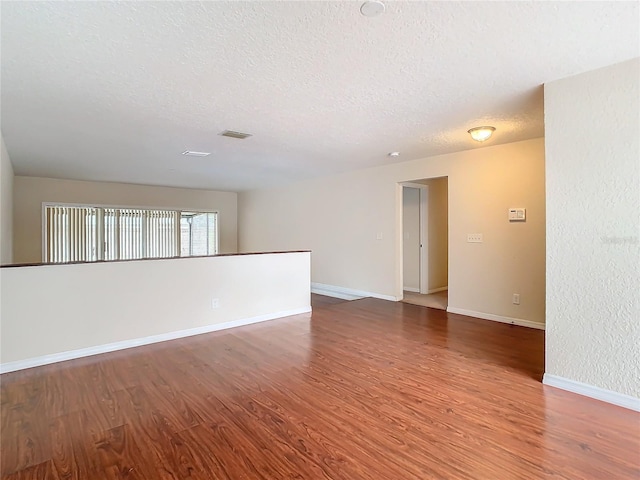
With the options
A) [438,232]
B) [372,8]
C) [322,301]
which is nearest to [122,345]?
[322,301]

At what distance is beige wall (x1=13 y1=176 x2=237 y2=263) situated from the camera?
262 inches

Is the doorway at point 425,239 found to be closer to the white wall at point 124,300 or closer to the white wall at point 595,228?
the white wall at point 124,300

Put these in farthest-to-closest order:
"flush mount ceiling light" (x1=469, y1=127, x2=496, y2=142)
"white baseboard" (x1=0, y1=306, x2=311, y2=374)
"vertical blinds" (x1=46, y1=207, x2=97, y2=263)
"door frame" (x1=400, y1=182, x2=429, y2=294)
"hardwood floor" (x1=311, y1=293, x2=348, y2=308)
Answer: "vertical blinds" (x1=46, y1=207, x2=97, y2=263) < "door frame" (x1=400, y1=182, x2=429, y2=294) < "hardwood floor" (x1=311, y1=293, x2=348, y2=308) < "flush mount ceiling light" (x1=469, y1=127, x2=496, y2=142) < "white baseboard" (x1=0, y1=306, x2=311, y2=374)

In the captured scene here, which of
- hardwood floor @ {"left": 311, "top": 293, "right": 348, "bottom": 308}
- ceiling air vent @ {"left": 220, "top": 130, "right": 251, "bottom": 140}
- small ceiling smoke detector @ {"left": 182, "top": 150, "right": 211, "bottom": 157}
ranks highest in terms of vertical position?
small ceiling smoke detector @ {"left": 182, "top": 150, "right": 211, "bottom": 157}

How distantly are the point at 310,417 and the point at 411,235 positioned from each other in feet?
16.3

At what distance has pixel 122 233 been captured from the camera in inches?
312

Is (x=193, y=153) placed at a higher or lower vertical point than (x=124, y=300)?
higher

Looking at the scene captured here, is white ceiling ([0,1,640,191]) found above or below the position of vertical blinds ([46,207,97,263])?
above

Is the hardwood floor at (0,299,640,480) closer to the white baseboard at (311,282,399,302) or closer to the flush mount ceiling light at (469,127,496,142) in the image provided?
the flush mount ceiling light at (469,127,496,142)

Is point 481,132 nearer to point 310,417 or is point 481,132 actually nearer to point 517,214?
point 517,214

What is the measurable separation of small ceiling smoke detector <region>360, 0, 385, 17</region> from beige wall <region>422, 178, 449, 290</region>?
4.81 m

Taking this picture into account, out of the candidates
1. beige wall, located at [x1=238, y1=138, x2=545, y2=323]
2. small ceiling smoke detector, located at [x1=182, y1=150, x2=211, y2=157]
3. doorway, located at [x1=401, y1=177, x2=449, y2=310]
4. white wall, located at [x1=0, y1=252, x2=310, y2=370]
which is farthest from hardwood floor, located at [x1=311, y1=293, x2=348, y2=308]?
small ceiling smoke detector, located at [x1=182, y1=150, x2=211, y2=157]

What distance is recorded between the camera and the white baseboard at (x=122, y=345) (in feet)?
9.92

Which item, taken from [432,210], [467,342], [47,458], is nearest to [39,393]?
[47,458]
